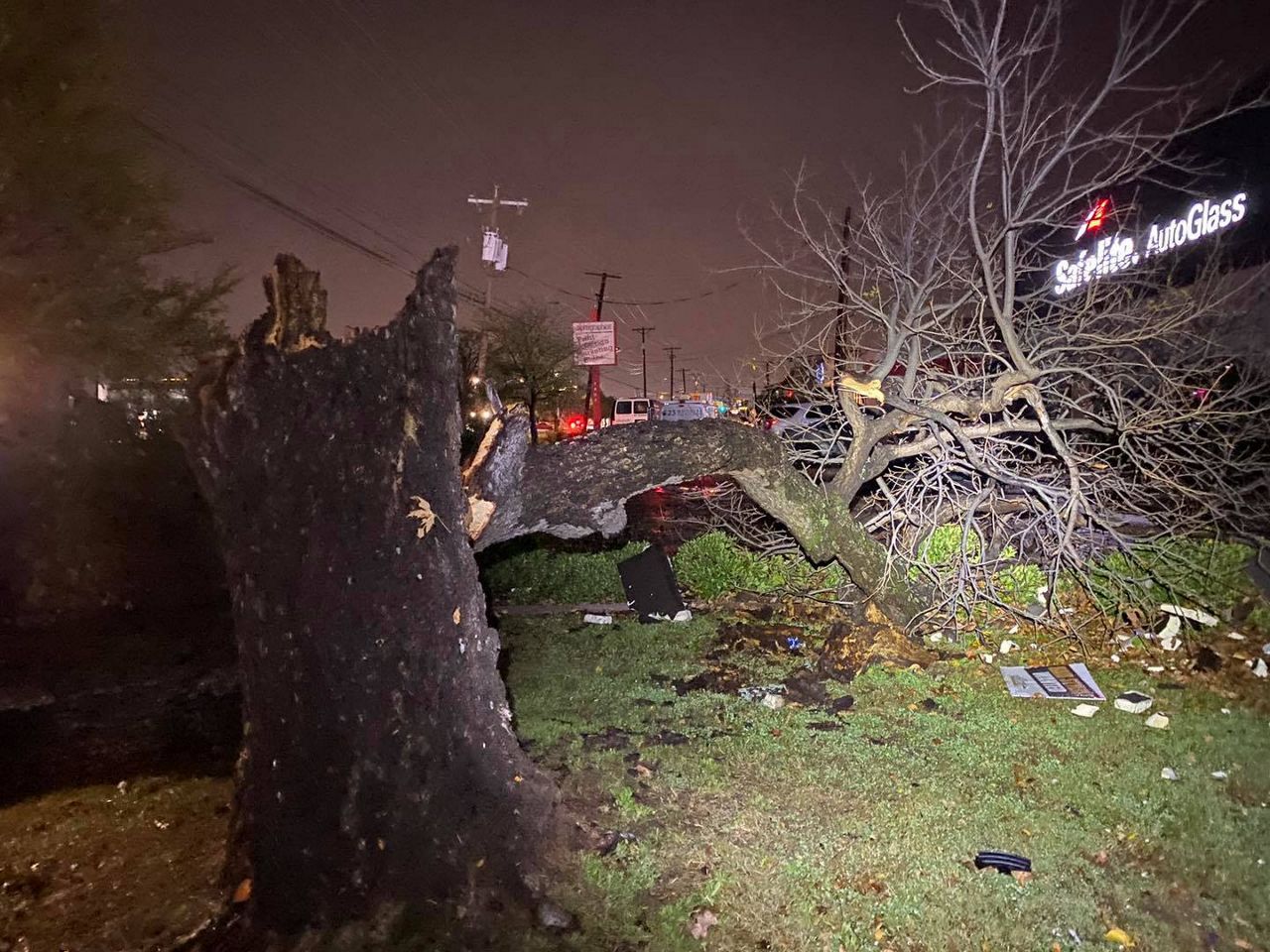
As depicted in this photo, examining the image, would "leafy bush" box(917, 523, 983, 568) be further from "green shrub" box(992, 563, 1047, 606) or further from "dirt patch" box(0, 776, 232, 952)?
"dirt patch" box(0, 776, 232, 952)

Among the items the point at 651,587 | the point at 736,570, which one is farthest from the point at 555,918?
the point at 736,570

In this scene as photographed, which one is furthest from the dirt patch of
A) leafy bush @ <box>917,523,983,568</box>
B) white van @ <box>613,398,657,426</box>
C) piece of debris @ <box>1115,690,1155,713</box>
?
white van @ <box>613,398,657,426</box>

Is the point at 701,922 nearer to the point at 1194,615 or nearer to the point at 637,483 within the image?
the point at 637,483

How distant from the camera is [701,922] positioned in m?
3.01

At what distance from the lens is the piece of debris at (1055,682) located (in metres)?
5.23

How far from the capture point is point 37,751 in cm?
548

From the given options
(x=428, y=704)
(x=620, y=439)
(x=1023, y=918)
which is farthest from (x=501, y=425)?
(x=1023, y=918)

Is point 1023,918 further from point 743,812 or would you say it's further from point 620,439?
point 620,439

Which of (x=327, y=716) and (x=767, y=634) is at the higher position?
(x=327, y=716)

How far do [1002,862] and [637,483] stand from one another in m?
2.76

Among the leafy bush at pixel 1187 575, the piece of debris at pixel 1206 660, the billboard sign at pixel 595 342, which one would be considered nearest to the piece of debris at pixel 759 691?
the leafy bush at pixel 1187 575

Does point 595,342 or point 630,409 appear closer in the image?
point 595,342

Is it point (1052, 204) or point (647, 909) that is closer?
point (647, 909)

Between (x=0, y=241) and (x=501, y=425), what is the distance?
25.4 ft
